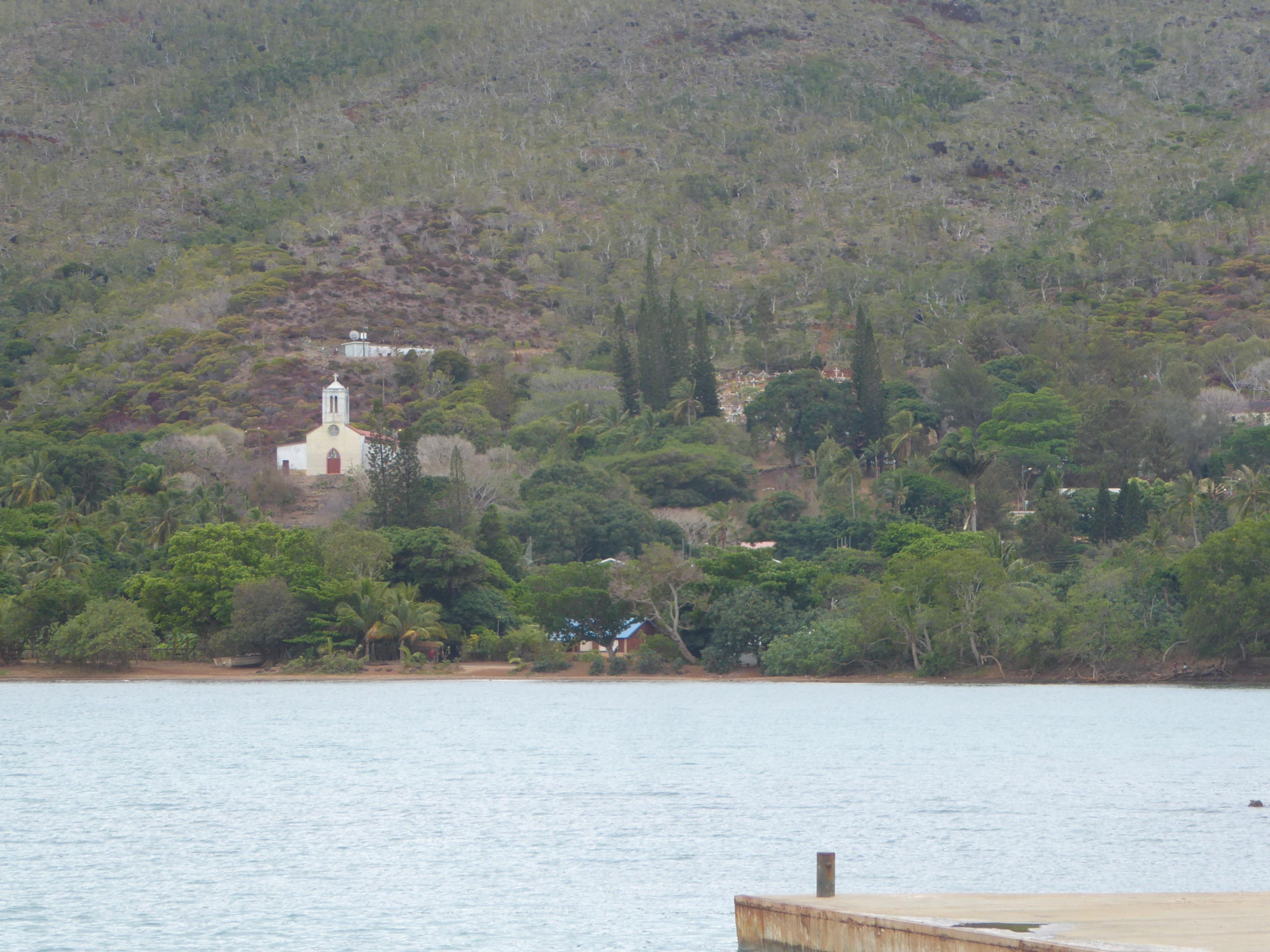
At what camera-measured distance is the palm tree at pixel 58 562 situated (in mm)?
80500

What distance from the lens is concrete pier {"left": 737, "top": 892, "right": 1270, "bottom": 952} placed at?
16.5 m

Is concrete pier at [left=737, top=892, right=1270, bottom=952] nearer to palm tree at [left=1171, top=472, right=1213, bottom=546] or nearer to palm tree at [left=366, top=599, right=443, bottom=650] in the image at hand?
palm tree at [left=366, top=599, right=443, bottom=650]

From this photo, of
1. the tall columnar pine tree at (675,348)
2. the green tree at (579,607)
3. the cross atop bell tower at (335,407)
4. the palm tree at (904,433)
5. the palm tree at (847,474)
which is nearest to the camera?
the green tree at (579,607)

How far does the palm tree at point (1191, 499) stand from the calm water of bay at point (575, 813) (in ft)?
70.0

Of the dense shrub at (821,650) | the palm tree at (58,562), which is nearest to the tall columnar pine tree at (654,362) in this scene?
the palm tree at (58,562)

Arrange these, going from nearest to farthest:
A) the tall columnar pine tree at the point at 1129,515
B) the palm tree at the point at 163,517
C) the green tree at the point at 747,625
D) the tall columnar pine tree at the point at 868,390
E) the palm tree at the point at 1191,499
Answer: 1. the green tree at the point at 747,625
2. the palm tree at the point at 1191,499
3. the palm tree at the point at 163,517
4. the tall columnar pine tree at the point at 1129,515
5. the tall columnar pine tree at the point at 868,390

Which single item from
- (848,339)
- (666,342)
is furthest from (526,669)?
(848,339)

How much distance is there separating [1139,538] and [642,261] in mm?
123390

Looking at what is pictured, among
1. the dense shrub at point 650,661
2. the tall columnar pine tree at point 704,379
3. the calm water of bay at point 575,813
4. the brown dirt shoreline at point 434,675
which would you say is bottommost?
the calm water of bay at point 575,813

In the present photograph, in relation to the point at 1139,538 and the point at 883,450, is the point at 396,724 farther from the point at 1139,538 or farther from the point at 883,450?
the point at 883,450

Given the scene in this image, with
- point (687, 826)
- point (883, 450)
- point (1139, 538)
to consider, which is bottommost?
point (687, 826)

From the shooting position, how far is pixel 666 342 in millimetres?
134375

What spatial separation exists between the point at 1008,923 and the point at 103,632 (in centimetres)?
6218

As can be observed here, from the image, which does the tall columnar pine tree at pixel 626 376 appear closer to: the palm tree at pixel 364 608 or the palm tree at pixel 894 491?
the palm tree at pixel 894 491
